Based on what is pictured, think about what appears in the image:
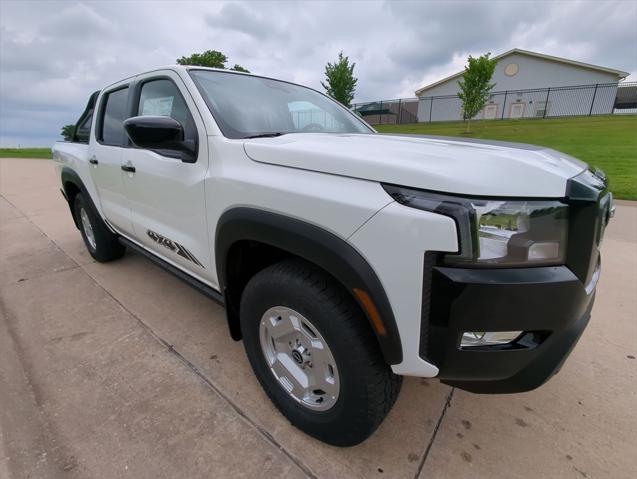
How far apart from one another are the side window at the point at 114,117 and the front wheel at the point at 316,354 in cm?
212

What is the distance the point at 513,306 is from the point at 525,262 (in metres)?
0.14

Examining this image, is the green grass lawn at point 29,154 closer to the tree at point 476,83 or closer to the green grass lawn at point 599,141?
the green grass lawn at point 599,141

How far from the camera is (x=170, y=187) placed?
2.20m

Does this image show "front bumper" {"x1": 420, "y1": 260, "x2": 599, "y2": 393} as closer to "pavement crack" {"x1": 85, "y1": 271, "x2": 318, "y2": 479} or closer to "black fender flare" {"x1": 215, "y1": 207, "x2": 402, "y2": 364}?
"black fender flare" {"x1": 215, "y1": 207, "x2": 402, "y2": 364}

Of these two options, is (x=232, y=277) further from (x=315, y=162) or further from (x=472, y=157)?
→ (x=472, y=157)

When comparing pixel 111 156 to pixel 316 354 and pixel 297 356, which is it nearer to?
pixel 297 356

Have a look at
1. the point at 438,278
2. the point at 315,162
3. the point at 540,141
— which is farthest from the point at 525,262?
the point at 540,141

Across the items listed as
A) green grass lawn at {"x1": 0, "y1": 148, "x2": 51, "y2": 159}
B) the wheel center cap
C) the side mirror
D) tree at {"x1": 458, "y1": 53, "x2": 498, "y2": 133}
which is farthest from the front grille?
green grass lawn at {"x1": 0, "y1": 148, "x2": 51, "y2": 159}

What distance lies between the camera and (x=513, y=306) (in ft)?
3.73

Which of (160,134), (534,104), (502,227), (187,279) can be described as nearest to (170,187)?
(160,134)

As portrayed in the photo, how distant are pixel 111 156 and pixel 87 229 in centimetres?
163

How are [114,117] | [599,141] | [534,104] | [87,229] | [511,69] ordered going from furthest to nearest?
[511,69] < [534,104] < [599,141] < [87,229] < [114,117]

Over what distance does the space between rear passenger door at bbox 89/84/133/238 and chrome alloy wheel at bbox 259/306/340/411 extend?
1.85 m

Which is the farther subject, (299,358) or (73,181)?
(73,181)
